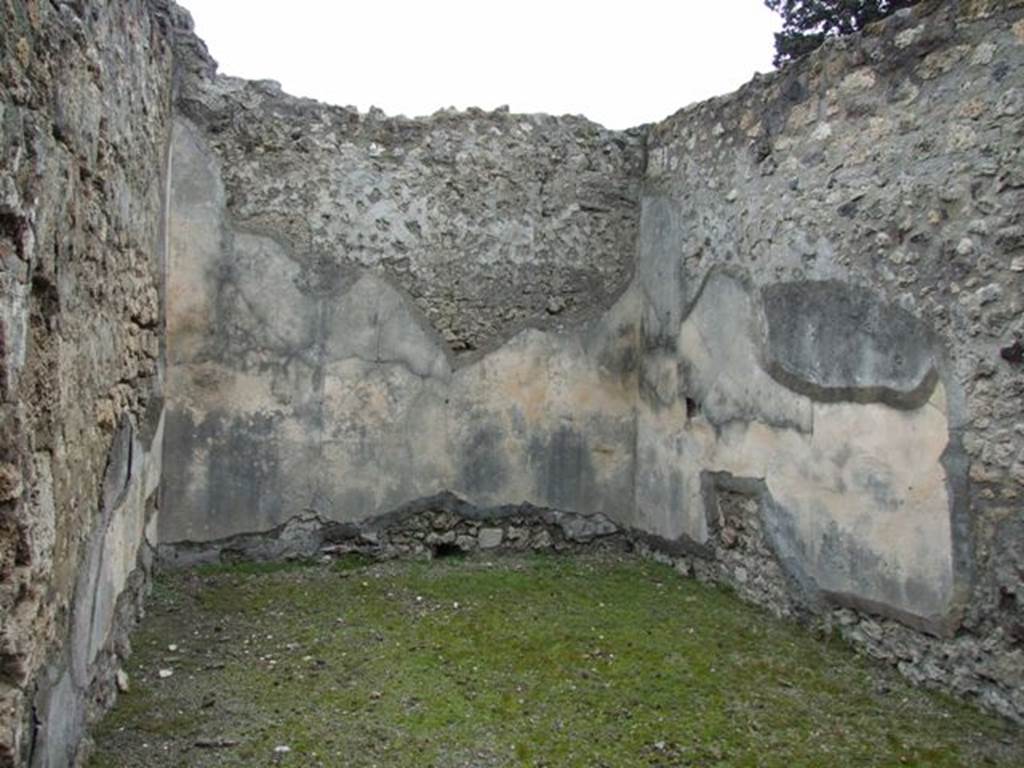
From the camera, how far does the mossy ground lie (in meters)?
2.30

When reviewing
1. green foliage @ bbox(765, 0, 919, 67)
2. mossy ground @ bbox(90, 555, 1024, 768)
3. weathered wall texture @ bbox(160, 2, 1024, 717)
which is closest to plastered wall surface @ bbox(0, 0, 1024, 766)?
weathered wall texture @ bbox(160, 2, 1024, 717)

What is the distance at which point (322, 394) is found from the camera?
13.1 ft

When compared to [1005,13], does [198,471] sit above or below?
below

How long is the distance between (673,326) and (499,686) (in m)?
2.01

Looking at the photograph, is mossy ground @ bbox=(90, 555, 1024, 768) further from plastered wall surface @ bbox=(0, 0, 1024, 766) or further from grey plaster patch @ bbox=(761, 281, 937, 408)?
grey plaster patch @ bbox=(761, 281, 937, 408)

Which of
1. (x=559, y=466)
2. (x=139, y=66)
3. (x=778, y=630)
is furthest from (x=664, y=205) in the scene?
(x=139, y=66)

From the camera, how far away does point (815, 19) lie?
9008mm

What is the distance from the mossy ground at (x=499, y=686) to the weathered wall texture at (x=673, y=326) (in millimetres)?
257

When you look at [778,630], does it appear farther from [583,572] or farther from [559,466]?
[559,466]

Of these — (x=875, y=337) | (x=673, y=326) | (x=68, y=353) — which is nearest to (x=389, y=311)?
(x=673, y=326)

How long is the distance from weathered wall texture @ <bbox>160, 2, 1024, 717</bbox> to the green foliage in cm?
544

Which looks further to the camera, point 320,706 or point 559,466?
point 559,466

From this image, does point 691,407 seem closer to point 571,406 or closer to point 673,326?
point 673,326

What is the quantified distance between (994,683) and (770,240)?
5.63ft
